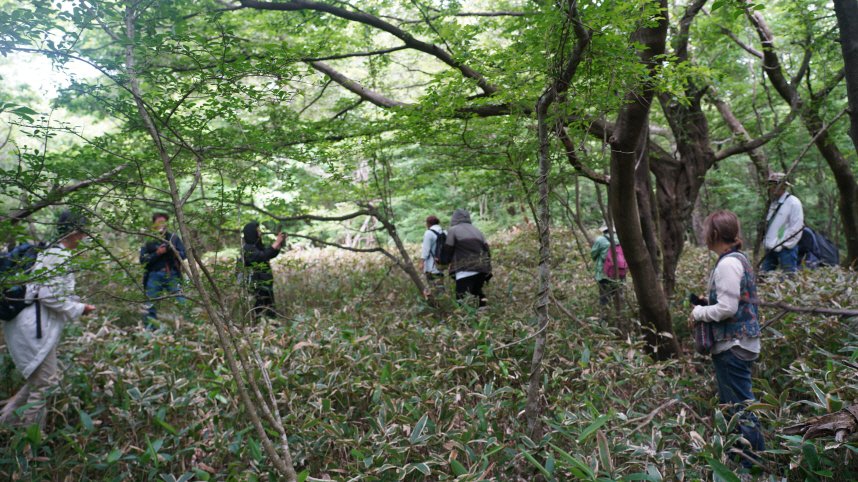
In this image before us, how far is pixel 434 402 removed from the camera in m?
3.63

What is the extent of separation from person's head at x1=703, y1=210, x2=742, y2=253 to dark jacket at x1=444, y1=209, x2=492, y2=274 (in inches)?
131

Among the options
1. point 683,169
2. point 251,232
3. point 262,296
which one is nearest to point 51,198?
point 262,296

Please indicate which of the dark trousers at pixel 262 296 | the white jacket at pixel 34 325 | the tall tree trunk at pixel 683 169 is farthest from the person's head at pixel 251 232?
the tall tree trunk at pixel 683 169

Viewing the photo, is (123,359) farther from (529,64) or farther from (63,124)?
(529,64)

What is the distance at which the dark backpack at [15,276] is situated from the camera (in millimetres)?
2986

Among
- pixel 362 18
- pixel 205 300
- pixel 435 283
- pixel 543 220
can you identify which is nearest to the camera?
pixel 205 300

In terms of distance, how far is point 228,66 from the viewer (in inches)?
117

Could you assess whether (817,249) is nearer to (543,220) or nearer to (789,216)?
(789,216)

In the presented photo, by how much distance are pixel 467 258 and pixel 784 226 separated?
3619mm

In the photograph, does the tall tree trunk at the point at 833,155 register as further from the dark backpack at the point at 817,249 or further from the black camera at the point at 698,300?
the black camera at the point at 698,300

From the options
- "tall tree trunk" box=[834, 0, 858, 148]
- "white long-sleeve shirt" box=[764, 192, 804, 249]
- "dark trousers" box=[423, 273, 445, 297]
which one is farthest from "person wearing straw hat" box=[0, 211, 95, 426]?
"white long-sleeve shirt" box=[764, 192, 804, 249]

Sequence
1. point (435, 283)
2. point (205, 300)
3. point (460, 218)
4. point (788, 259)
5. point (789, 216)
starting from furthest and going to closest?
point (435, 283)
point (460, 218)
point (788, 259)
point (789, 216)
point (205, 300)

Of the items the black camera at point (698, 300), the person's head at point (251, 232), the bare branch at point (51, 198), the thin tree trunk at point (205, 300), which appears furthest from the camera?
the person's head at point (251, 232)

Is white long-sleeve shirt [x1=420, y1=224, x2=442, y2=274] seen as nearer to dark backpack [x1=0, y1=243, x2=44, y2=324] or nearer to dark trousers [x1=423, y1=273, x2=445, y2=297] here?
dark trousers [x1=423, y1=273, x2=445, y2=297]
